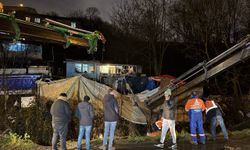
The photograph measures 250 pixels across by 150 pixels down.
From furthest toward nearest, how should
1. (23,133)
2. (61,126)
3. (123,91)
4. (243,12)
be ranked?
(243,12) < (123,91) < (23,133) < (61,126)

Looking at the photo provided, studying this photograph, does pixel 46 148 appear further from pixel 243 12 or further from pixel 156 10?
pixel 156 10

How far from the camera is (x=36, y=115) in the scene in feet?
38.2

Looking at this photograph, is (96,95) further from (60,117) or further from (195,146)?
(195,146)

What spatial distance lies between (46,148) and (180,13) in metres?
23.2

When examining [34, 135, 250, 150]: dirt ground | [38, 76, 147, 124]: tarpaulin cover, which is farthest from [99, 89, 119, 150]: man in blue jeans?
[38, 76, 147, 124]: tarpaulin cover

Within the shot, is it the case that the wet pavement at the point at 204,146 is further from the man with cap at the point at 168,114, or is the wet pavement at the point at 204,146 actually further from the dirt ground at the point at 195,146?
the man with cap at the point at 168,114

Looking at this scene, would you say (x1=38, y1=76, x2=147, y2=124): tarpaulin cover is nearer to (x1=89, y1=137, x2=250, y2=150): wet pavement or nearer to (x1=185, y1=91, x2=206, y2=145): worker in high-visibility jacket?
(x1=89, y1=137, x2=250, y2=150): wet pavement

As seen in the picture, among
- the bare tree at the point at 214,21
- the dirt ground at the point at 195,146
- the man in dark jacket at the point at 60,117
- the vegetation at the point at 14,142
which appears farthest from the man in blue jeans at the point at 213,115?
the bare tree at the point at 214,21

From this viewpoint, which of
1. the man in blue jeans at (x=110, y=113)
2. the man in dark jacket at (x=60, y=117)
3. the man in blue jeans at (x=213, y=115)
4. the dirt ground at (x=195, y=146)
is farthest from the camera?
the man in blue jeans at (x=213, y=115)

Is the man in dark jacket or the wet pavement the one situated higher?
the man in dark jacket

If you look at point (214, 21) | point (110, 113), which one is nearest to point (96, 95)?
point (110, 113)

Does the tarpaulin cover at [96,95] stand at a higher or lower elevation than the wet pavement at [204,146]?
higher

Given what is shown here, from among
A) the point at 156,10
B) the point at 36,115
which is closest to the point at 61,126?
the point at 36,115

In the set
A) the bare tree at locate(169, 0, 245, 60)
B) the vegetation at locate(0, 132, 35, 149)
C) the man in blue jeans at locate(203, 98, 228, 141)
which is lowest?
the vegetation at locate(0, 132, 35, 149)
